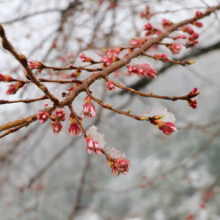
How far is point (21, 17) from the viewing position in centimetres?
285

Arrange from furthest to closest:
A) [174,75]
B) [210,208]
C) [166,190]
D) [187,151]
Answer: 1. [174,75]
2. [187,151]
3. [166,190]
4. [210,208]

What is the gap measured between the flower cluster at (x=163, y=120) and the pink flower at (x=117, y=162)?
167 mm

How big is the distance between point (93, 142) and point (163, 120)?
26 cm

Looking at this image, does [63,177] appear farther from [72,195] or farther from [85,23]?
[85,23]

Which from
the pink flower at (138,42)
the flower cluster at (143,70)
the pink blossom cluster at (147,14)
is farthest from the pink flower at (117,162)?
the pink blossom cluster at (147,14)

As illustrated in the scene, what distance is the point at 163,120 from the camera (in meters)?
0.77

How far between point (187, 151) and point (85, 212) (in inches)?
177

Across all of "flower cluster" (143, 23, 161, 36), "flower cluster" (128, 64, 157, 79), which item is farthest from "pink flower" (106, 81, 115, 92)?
"flower cluster" (143, 23, 161, 36)

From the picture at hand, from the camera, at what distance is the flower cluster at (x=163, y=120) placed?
74cm

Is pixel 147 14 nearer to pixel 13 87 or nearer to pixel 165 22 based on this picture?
pixel 165 22

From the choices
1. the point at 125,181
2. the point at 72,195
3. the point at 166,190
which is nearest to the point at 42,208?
the point at 72,195

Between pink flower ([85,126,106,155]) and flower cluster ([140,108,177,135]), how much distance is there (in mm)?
182

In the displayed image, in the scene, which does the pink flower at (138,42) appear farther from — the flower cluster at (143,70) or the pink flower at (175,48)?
the flower cluster at (143,70)

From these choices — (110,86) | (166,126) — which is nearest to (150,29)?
(110,86)
